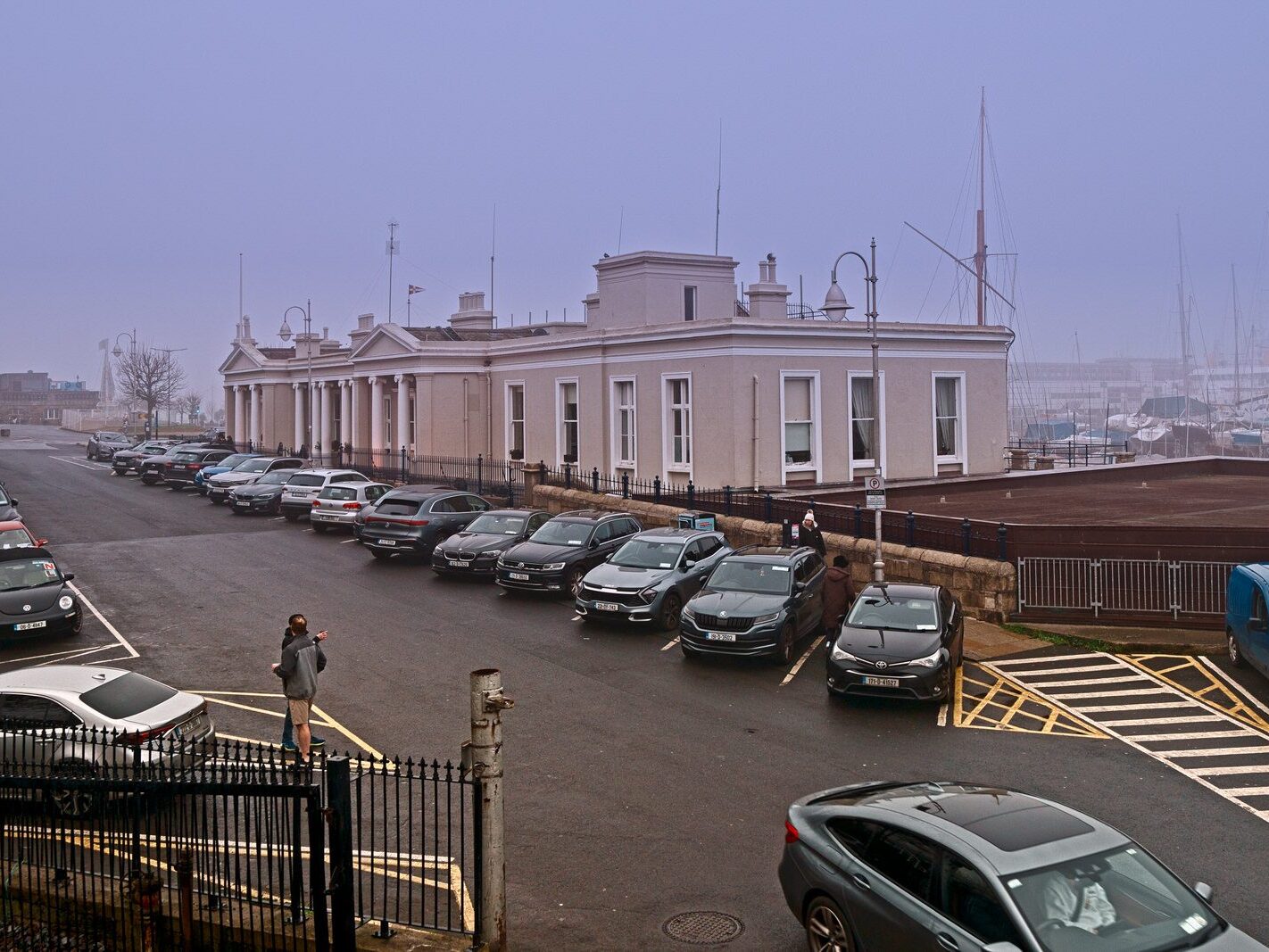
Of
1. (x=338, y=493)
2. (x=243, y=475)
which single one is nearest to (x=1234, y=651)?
(x=338, y=493)

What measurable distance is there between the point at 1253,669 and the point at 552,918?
491 inches

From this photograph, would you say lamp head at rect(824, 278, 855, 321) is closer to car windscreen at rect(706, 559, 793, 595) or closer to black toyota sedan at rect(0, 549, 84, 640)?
car windscreen at rect(706, 559, 793, 595)

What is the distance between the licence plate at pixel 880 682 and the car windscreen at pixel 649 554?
21.2 feet

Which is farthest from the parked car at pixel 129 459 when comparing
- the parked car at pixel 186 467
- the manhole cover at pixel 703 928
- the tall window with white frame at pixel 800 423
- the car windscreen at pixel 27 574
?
the manhole cover at pixel 703 928

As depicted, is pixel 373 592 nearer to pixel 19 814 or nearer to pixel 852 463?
pixel 19 814

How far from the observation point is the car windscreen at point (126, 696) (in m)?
11.9

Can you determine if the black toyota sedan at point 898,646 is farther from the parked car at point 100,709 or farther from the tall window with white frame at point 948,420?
the tall window with white frame at point 948,420

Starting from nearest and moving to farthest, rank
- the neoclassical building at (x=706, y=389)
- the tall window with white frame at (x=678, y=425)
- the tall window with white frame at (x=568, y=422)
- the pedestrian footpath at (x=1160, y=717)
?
the pedestrian footpath at (x=1160, y=717) < the neoclassical building at (x=706, y=389) < the tall window with white frame at (x=678, y=425) < the tall window with white frame at (x=568, y=422)

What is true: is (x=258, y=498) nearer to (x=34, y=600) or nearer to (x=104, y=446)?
(x=34, y=600)

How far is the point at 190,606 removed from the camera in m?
21.8

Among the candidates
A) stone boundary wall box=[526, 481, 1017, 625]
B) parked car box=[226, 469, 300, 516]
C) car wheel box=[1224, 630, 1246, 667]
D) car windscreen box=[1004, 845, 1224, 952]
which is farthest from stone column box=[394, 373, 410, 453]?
car windscreen box=[1004, 845, 1224, 952]

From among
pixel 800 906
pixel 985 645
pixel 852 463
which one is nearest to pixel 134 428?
pixel 852 463

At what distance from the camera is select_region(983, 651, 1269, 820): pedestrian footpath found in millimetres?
12656

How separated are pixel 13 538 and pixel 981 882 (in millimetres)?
22475
